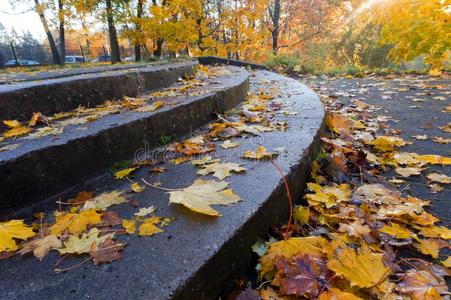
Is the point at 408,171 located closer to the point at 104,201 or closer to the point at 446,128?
the point at 446,128

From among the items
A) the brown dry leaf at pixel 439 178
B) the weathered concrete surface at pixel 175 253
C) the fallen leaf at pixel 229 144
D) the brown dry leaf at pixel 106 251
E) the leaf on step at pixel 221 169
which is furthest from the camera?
the fallen leaf at pixel 229 144

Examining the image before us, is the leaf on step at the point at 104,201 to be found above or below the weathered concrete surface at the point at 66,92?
below

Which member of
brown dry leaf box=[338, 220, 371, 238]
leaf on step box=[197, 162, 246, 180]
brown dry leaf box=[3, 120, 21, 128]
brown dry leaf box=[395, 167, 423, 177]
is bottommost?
brown dry leaf box=[395, 167, 423, 177]

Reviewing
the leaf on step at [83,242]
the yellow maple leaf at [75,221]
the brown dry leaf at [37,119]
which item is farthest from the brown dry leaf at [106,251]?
the brown dry leaf at [37,119]

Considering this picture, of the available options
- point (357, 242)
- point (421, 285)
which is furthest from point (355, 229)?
point (421, 285)

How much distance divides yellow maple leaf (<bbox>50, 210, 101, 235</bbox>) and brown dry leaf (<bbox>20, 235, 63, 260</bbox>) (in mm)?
42

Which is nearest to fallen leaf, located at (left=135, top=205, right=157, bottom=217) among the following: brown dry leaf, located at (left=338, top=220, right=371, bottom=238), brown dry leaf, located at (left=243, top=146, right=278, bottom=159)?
brown dry leaf, located at (left=243, top=146, right=278, bottom=159)

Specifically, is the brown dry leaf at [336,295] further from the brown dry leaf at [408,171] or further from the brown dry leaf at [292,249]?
the brown dry leaf at [408,171]

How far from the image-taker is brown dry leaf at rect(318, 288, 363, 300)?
2.94 feet

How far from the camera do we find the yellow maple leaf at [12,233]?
1027 mm

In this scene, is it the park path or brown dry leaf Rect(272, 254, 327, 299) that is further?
the park path

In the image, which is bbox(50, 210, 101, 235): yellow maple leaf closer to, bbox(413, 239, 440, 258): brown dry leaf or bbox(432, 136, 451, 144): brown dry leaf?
bbox(413, 239, 440, 258): brown dry leaf

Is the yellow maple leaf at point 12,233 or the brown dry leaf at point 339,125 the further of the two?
the brown dry leaf at point 339,125

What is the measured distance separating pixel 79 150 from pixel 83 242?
0.59 m
